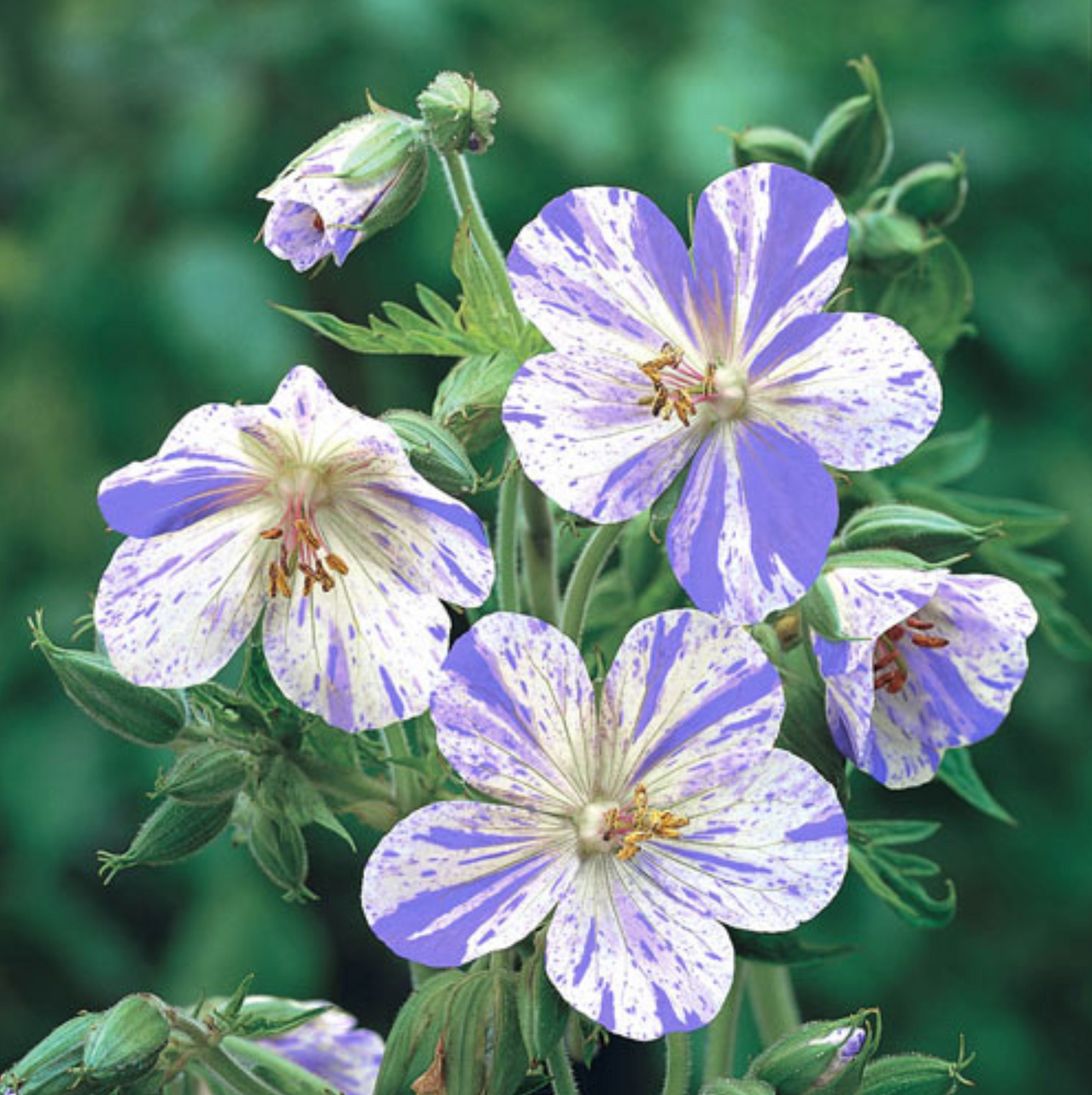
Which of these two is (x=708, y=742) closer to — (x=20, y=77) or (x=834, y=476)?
(x=834, y=476)

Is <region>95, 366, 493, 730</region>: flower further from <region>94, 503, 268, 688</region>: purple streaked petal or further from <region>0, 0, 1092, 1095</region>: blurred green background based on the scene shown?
<region>0, 0, 1092, 1095</region>: blurred green background

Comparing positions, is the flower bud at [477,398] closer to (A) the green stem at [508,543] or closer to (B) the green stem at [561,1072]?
(A) the green stem at [508,543]

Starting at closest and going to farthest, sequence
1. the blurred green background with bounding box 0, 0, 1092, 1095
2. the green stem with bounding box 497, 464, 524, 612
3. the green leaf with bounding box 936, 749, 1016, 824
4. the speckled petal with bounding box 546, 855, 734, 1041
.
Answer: the speckled petal with bounding box 546, 855, 734, 1041 < the green stem with bounding box 497, 464, 524, 612 < the green leaf with bounding box 936, 749, 1016, 824 < the blurred green background with bounding box 0, 0, 1092, 1095

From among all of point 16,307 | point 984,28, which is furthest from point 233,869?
point 984,28

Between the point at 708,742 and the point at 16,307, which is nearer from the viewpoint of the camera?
the point at 708,742

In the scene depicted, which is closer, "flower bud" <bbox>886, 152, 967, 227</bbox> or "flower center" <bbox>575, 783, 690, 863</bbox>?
"flower center" <bbox>575, 783, 690, 863</bbox>

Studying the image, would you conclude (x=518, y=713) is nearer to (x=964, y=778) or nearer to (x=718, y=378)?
(x=718, y=378)

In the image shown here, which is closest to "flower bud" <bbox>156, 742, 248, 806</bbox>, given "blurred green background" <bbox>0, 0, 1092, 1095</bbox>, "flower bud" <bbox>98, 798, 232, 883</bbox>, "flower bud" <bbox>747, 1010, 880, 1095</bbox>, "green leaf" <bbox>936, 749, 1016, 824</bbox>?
"flower bud" <bbox>98, 798, 232, 883</bbox>

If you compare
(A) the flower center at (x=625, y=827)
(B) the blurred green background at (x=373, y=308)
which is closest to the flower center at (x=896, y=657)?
(A) the flower center at (x=625, y=827)
